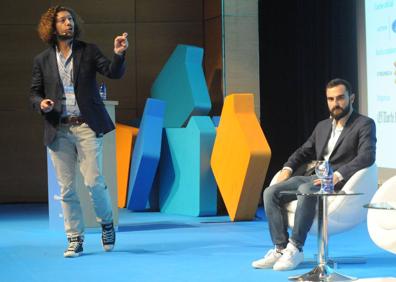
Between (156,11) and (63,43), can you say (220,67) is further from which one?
(63,43)

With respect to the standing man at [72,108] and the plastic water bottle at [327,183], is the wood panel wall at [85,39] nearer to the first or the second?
the standing man at [72,108]

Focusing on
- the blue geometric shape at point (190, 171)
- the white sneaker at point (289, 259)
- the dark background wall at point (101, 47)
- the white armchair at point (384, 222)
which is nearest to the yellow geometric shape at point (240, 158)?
the blue geometric shape at point (190, 171)

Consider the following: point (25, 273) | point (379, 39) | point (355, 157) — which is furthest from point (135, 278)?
point (379, 39)

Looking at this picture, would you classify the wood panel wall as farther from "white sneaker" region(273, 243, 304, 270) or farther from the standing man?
"white sneaker" region(273, 243, 304, 270)

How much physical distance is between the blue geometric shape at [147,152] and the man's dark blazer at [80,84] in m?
2.68

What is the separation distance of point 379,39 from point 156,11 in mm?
3682

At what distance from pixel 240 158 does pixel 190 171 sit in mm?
862

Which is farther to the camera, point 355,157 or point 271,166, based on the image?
point 271,166

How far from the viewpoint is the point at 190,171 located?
26.1 ft

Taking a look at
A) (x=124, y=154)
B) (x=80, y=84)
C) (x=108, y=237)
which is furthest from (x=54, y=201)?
(x=124, y=154)

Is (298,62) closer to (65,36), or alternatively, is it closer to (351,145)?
(65,36)

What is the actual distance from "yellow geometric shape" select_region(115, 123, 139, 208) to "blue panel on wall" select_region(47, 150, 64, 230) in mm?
1990

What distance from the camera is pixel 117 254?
531 cm

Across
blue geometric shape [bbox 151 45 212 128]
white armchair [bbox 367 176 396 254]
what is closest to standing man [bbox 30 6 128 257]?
white armchair [bbox 367 176 396 254]
